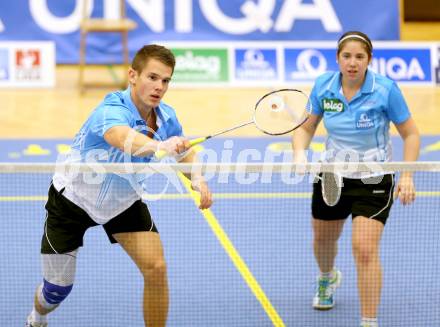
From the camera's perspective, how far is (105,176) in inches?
210

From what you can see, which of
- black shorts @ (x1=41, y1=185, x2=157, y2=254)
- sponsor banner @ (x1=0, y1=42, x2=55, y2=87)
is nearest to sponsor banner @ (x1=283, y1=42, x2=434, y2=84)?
sponsor banner @ (x1=0, y1=42, x2=55, y2=87)

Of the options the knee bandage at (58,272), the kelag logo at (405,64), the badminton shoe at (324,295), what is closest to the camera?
the knee bandage at (58,272)

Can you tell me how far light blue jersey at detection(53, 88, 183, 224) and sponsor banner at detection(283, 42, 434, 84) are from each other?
8.56m

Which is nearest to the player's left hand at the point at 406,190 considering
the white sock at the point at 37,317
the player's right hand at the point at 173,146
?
the player's right hand at the point at 173,146

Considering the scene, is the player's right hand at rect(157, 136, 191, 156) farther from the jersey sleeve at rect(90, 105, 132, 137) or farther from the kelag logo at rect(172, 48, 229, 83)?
the kelag logo at rect(172, 48, 229, 83)

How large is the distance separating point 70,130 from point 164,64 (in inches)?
258

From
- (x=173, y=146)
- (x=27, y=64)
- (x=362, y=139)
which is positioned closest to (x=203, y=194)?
(x=173, y=146)

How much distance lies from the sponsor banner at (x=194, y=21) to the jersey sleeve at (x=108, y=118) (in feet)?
31.2

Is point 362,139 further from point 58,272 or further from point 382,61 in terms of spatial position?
point 382,61

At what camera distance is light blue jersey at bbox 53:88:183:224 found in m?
5.28

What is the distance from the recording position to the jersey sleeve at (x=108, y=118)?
5020 millimetres

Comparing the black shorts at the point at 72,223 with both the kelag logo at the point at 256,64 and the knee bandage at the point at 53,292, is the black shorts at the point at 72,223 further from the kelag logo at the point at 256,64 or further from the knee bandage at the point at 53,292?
the kelag logo at the point at 256,64

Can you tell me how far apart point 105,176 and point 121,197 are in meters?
0.15

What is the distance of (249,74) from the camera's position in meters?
13.9
